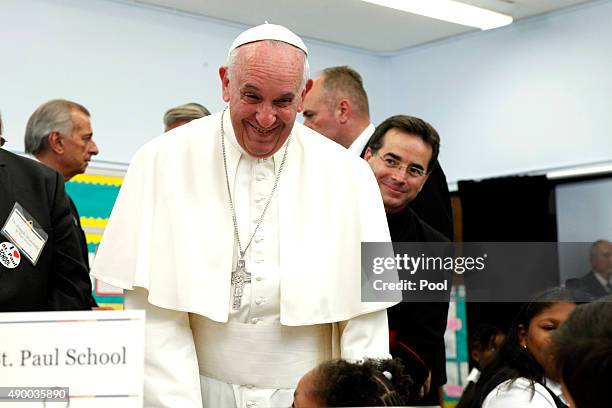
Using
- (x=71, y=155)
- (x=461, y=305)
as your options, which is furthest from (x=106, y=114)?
(x=461, y=305)

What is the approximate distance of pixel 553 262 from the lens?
513cm

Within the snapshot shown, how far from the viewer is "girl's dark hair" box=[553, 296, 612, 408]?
1.72 meters

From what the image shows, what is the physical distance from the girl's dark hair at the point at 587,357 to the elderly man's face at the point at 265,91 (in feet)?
3.45

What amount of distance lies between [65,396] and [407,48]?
7.97 meters

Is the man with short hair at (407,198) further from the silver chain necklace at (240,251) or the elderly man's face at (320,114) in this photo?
the elderly man's face at (320,114)

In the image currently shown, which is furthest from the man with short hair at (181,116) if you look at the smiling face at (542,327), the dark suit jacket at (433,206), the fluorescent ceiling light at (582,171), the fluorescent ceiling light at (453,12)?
the fluorescent ceiling light at (582,171)

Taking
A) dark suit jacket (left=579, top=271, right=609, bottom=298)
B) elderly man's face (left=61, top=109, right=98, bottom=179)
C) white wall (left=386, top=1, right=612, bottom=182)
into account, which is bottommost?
dark suit jacket (left=579, top=271, right=609, bottom=298)

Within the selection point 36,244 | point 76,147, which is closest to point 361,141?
point 76,147

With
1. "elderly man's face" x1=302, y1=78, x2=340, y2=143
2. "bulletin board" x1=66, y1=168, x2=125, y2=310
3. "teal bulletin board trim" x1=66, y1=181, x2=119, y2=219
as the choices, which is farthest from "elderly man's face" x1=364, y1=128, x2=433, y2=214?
"teal bulletin board trim" x1=66, y1=181, x2=119, y2=219

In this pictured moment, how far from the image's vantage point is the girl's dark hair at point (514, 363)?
3.09 metres

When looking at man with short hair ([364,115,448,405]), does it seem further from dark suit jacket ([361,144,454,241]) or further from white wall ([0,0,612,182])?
white wall ([0,0,612,182])

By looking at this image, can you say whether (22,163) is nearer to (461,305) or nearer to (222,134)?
(222,134)

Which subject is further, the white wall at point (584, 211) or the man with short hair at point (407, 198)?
the white wall at point (584, 211)

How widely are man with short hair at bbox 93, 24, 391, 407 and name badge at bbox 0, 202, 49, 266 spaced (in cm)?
23
